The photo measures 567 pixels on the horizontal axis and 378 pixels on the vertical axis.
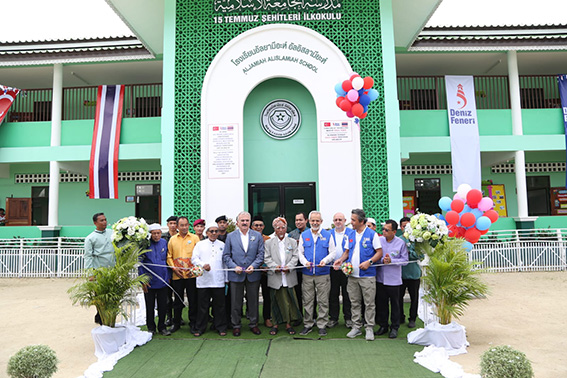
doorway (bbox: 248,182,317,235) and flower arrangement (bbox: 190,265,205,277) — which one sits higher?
doorway (bbox: 248,182,317,235)

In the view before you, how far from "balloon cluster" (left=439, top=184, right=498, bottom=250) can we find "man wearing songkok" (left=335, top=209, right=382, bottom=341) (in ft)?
4.94

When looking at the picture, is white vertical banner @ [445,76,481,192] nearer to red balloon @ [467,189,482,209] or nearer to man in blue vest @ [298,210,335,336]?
red balloon @ [467,189,482,209]

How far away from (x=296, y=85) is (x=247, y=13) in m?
1.84

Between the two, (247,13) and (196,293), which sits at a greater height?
(247,13)

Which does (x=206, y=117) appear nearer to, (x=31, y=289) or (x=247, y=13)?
(x=247, y=13)

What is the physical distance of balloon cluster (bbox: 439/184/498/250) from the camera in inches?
263

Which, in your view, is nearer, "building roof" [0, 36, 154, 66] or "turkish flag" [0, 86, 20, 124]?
"building roof" [0, 36, 154, 66]

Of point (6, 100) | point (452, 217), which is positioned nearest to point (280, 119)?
point (452, 217)

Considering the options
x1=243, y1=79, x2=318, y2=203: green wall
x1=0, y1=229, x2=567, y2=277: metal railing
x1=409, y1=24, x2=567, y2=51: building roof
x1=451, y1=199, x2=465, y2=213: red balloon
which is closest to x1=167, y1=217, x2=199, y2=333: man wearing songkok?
x1=243, y1=79, x2=318, y2=203: green wall

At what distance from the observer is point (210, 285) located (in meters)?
6.21

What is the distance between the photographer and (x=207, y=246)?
250 inches

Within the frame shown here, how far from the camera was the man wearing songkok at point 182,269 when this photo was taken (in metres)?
6.38

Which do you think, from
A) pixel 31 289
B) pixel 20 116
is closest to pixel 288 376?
pixel 31 289

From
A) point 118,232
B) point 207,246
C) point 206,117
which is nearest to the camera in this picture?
point 118,232
